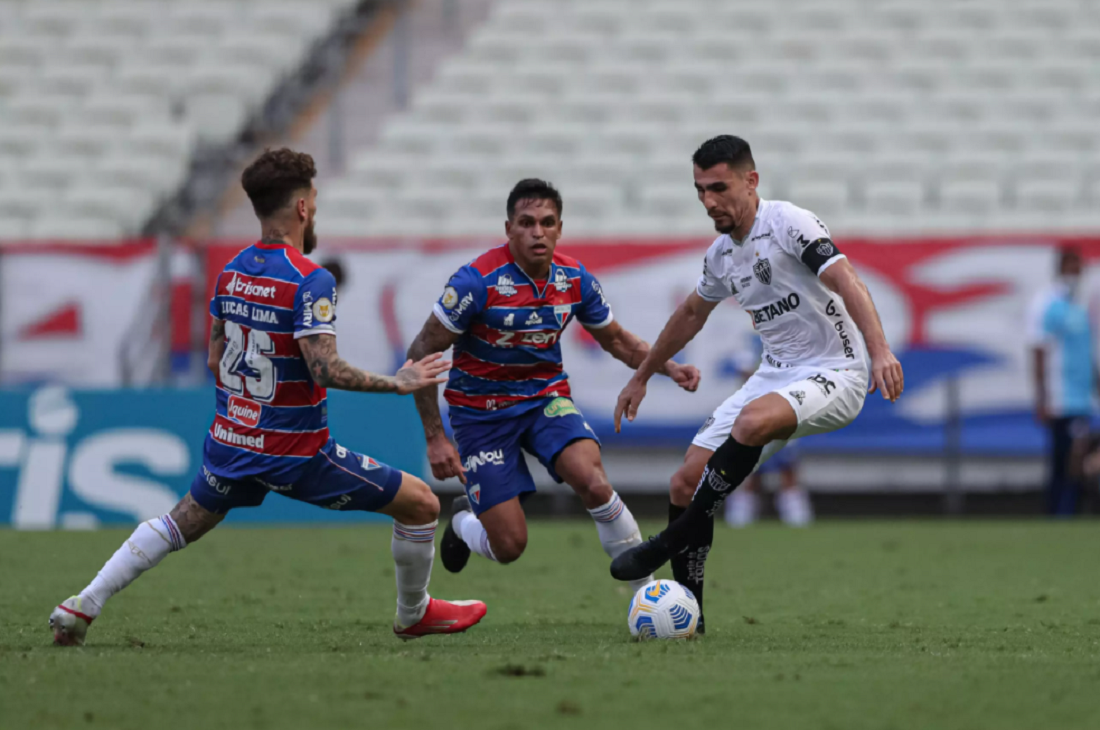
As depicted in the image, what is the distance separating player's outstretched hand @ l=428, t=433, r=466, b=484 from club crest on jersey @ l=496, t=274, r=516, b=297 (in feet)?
2.68

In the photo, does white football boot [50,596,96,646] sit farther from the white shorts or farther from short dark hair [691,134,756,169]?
short dark hair [691,134,756,169]

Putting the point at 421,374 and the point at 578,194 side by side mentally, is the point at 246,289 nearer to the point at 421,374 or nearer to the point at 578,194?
the point at 421,374

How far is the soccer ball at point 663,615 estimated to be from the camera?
617 centimetres

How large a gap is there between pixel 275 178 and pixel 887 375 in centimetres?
271

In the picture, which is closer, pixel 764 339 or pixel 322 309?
pixel 322 309

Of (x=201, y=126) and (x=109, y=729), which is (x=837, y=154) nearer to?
(x=201, y=126)

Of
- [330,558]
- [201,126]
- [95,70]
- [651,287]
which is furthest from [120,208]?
[330,558]

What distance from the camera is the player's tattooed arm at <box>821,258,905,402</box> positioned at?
Result: 5941 mm

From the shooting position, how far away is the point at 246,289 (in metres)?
5.83

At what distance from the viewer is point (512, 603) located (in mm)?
7875

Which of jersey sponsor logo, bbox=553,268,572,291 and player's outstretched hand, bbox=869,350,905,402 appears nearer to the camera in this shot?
player's outstretched hand, bbox=869,350,905,402

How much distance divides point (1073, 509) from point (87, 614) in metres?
11.1

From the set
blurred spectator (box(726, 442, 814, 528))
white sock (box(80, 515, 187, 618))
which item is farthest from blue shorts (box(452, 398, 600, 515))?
blurred spectator (box(726, 442, 814, 528))

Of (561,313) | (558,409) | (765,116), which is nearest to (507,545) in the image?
(558,409)
